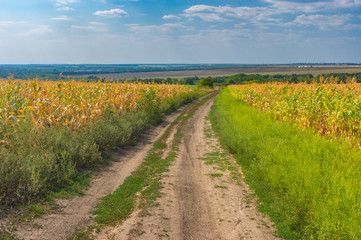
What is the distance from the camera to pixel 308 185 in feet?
17.9

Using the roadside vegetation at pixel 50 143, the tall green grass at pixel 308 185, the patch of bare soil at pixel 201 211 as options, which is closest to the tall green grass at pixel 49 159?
the roadside vegetation at pixel 50 143

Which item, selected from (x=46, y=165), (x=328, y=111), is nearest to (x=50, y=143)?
(x=46, y=165)

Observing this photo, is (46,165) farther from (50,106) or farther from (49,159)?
(50,106)

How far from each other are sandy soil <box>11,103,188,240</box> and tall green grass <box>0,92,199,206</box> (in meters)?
0.50

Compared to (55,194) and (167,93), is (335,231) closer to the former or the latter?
(55,194)

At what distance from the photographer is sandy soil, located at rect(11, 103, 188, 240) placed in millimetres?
4934

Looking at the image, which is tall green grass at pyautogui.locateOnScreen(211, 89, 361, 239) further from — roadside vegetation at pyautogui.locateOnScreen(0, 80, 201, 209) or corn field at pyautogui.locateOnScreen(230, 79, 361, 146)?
roadside vegetation at pyautogui.locateOnScreen(0, 80, 201, 209)

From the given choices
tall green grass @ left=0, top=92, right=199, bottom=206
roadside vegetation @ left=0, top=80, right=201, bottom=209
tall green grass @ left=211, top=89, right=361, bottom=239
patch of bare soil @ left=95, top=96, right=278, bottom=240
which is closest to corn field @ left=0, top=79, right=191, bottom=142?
roadside vegetation @ left=0, top=80, right=201, bottom=209

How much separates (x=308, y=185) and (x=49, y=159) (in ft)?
21.0

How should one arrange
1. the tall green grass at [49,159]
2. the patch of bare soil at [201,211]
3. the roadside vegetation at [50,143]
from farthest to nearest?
the roadside vegetation at [50,143] → the tall green grass at [49,159] → the patch of bare soil at [201,211]

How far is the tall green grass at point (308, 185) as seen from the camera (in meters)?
4.41

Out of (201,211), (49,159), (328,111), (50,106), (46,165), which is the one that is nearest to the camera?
(201,211)

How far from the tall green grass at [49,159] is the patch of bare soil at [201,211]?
2.36 m

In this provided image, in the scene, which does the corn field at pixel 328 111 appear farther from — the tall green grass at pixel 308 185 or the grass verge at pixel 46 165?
the grass verge at pixel 46 165
